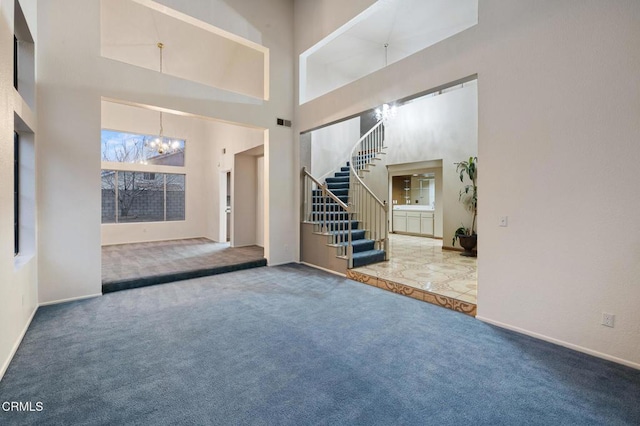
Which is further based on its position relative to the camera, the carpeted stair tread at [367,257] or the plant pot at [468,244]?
the plant pot at [468,244]

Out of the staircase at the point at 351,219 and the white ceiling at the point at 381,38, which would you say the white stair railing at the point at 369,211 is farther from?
the white ceiling at the point at 381,38

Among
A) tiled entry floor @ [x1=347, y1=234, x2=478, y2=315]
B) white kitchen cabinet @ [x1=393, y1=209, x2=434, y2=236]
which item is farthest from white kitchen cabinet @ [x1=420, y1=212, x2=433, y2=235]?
tiled entry floor @ [x1=347, y1=234, x2=478, y2=315]

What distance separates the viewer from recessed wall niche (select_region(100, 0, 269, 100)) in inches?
230

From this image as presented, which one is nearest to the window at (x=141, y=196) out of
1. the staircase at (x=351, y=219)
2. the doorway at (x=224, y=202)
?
the doorway at (x=224, y=202)

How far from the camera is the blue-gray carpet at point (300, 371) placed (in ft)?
5.64

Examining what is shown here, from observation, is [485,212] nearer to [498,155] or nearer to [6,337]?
[498,155]

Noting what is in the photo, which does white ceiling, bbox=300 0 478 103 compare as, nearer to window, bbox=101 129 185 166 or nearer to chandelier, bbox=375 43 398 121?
chandelier, bbox=375 43 398 121

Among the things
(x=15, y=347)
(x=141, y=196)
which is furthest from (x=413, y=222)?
(x=15, y=347)

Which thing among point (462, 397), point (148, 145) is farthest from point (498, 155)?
point (148, 145)

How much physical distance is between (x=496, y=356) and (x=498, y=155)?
6.35ft

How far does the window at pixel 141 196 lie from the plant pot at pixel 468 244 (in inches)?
316

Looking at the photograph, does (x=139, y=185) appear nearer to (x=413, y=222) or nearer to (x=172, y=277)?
(x=172, y=277)

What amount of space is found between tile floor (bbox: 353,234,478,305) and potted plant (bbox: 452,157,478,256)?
0.33m

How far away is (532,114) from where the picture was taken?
2.70 m
